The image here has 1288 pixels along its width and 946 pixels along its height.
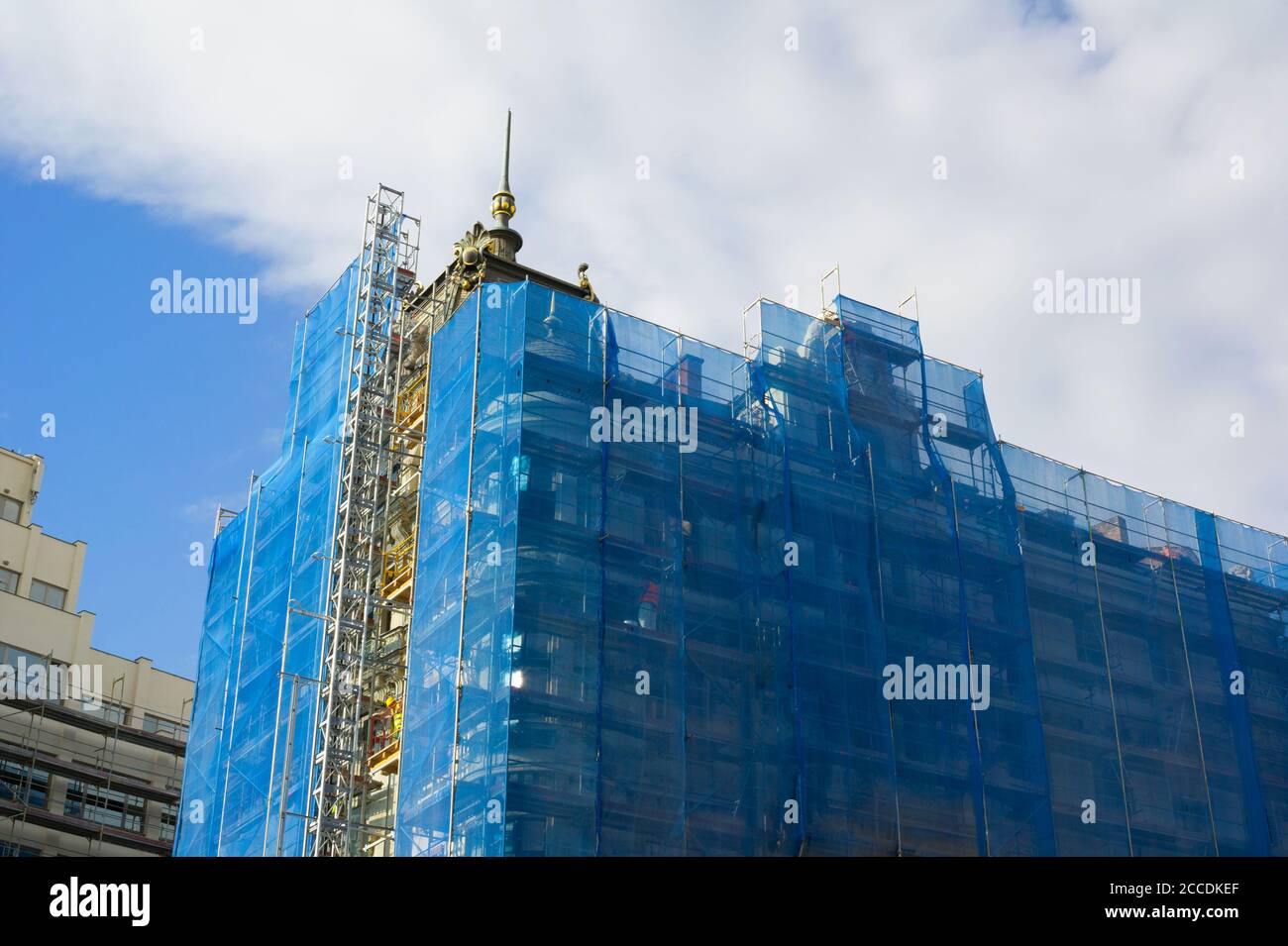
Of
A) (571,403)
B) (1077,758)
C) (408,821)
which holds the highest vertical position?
(571,403)

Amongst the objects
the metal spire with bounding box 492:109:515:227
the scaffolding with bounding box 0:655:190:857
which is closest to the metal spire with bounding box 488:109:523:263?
the metal spire with bounding box 492:109:515:227

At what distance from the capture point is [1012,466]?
142 feet

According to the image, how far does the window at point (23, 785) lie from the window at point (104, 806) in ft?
3.18

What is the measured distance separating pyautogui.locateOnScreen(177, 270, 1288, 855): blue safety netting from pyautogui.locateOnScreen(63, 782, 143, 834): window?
13.8m

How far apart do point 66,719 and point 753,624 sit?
30.2 m

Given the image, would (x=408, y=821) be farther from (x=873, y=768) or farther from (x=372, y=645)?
(x=873, y=768)

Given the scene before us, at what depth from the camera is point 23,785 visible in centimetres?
5462

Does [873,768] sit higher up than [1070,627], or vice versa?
[1070,627]

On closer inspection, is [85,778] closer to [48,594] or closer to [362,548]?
[48,594]

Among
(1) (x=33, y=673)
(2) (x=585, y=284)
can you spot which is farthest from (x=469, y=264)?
(1) (x=33, y=673)

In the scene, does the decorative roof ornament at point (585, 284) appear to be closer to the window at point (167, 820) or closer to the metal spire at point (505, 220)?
the metal spire at point (505, 220)

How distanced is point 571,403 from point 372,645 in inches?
297

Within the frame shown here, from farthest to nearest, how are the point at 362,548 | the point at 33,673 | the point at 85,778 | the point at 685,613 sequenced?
1. the point at 33,673
2. the point at 85,778
3. the point at 362,548
4. the point at 685,613
